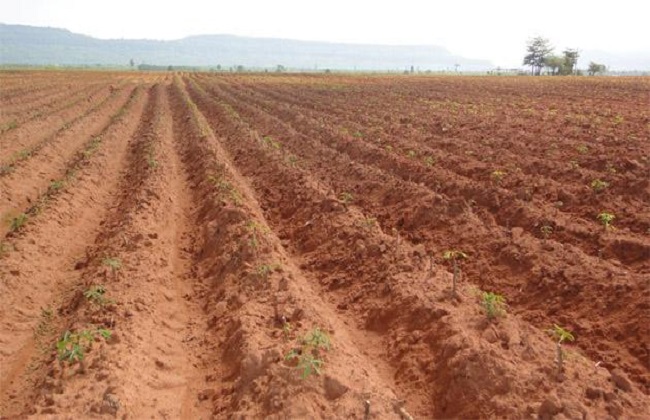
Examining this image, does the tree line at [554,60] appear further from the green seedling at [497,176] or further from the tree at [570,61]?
the green seedling at [497,176]

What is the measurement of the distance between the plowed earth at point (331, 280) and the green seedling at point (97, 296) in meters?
0.02

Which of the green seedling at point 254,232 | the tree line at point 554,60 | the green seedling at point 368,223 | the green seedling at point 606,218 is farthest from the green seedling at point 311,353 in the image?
the tree line at point 554,60

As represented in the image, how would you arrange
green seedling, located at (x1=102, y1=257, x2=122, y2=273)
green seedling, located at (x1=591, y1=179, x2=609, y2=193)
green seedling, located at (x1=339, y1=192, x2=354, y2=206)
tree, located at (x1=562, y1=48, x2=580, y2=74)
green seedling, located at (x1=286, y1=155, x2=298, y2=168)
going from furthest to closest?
tree, located at (x1=562, y1=48, x2=580, y2=74)
green seedling, located at (x1=286, y1=155, x2=298, y2=168)
green seedling, located at (x1=339, y1=192, x2=354, y2=206)
green seedling, located at (x1=591, y1=179, x2=609, y2=193)
green seedling, located at (x1=102, y1=257, x2=122, y2=273)

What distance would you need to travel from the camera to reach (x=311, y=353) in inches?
201

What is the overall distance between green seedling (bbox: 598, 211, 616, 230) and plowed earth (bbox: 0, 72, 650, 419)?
140mm

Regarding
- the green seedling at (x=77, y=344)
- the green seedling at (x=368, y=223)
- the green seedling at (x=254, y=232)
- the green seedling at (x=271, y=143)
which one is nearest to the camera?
the green seedling at (x=77, y=344)

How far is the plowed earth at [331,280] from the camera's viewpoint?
4.86 metres

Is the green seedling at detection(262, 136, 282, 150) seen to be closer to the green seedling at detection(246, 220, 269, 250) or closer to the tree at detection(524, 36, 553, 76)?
the green seedling at detection(246, 220, 269, 250)

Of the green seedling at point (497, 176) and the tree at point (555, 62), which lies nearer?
the green seedling at point (497, 176)

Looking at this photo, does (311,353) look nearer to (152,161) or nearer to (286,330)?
(286,330)

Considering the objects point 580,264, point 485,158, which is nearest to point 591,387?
point 580,264

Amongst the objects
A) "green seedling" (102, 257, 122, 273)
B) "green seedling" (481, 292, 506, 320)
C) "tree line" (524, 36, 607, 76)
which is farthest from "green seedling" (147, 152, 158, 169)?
"tree line" (524, 36, 607, 76)

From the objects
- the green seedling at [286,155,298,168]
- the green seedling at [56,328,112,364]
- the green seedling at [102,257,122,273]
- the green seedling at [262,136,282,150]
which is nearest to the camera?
the green seedling at [56,328,112,364]

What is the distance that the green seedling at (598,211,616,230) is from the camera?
27.6ft
